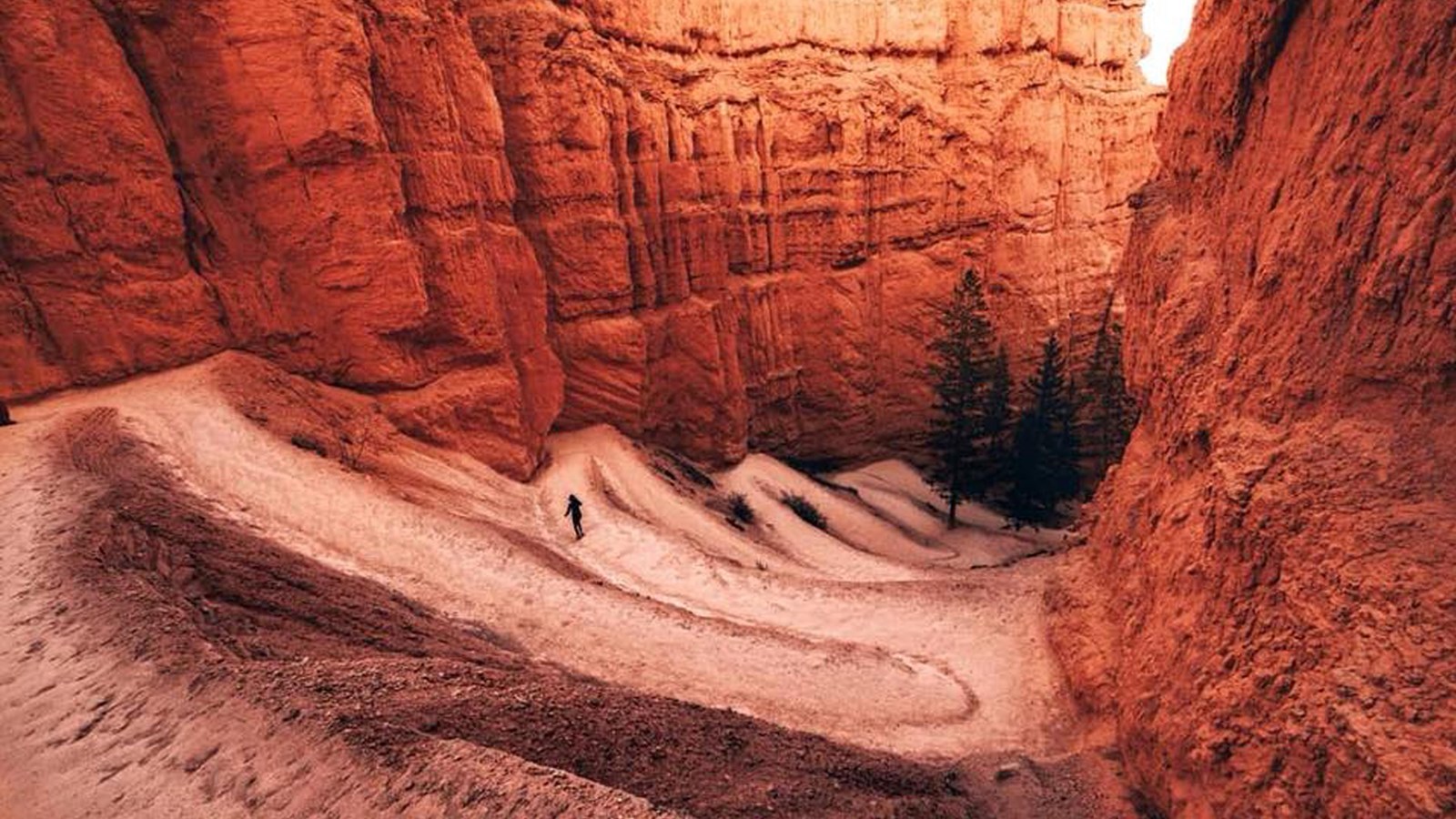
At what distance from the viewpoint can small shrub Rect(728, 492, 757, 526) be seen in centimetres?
1867

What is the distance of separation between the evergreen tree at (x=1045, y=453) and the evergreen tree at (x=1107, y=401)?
1191 millimetres

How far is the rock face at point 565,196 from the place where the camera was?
11844 mm

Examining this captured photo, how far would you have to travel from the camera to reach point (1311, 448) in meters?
6.08

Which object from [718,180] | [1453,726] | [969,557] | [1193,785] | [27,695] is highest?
[718,180]

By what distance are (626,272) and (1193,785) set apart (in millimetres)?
16665

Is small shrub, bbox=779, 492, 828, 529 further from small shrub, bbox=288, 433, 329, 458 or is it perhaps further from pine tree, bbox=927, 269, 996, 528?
small shrub, bbox=288, 433, 329, 458

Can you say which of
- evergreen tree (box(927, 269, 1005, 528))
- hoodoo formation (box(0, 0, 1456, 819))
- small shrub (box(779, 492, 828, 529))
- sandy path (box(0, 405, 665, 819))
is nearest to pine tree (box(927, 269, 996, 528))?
evergreen tree (box(927, 269, 1005, 528))

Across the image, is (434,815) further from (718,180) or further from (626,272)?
(718,180)

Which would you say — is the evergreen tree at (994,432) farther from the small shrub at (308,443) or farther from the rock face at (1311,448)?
the small shrub at (308,443)

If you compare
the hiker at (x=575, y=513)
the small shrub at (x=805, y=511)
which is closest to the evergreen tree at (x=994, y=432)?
the small shrub at (x=805, y=511)

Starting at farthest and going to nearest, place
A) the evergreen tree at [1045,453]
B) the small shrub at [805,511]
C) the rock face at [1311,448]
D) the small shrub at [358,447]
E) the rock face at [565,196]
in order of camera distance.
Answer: the evergreen tree at [1045,453]
the small shrub at [805,511]
the small shrub at [358,447]
the rock face at [565,196]
the rock face at [1311,448]

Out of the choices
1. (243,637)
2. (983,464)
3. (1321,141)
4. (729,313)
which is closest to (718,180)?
(729,313)

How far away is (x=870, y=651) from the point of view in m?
10.9

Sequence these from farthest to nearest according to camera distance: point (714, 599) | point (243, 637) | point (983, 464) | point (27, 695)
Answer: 1. point (983, 464)
2. point (714, 599)
3. point (243, 637)
4. point (27, 695)
